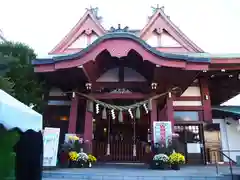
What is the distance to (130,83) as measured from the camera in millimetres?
10234

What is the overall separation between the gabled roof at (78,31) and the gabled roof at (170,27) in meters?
2.19

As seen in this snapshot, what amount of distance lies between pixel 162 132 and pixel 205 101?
10.7ft

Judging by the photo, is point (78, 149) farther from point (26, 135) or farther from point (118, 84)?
point (26, 135)

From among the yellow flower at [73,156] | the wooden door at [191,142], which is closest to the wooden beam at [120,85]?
the wooden door at [191,142]

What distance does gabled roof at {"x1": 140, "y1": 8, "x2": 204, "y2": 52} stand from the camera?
11562 mm

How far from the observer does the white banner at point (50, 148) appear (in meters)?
7.01

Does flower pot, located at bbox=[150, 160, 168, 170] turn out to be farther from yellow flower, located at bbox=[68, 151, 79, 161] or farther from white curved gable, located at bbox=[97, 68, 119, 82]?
white curved gable, located at bbox=[97, 68, 119, 82]

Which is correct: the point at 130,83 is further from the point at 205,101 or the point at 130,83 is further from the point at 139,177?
the point at 139,177

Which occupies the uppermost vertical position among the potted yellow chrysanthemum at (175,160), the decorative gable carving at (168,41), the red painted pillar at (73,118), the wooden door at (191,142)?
the decorative gable carving at (168,41)

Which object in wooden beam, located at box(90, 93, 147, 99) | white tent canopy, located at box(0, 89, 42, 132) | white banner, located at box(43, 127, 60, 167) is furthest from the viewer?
wooden beam, located at box(90, 93, 147, 99)

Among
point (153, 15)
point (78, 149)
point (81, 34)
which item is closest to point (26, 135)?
point (78, 149)

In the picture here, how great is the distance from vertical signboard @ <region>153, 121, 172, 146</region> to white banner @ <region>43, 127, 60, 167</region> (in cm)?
347

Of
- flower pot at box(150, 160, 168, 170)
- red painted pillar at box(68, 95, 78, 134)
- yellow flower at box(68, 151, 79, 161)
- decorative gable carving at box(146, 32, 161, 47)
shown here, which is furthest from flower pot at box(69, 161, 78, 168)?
decorative gable carving at box(146, 32, 161, 47)

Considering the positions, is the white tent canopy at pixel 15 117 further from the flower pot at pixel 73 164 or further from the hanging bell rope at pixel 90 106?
the hanging bell rope at pixel 90 106
